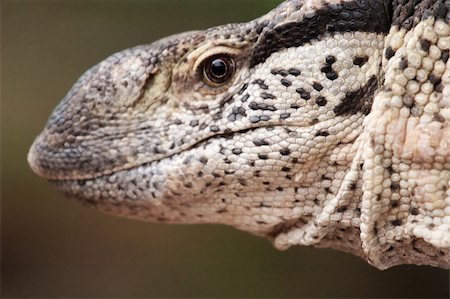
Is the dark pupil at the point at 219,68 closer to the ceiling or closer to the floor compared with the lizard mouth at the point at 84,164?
closer to the ceiling

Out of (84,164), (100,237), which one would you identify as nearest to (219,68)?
(84,164)

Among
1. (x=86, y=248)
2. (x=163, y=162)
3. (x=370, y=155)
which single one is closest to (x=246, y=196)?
(x=163, y=162)

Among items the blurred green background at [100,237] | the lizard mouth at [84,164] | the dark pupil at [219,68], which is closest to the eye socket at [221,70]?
the dark pupil at [219,68]

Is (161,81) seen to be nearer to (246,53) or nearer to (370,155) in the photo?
(246,53)

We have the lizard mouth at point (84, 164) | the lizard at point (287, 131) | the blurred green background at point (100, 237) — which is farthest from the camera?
the blurred green background at point (100, 237)

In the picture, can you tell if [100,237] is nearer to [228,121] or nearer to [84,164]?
[84,164]

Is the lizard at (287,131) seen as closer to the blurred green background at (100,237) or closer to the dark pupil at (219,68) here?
the dark pupil at (219,68)

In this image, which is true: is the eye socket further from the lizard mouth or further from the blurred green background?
the blurred green background

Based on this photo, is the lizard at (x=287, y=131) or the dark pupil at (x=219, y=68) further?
the dark pupil at (x=219, y=68)
